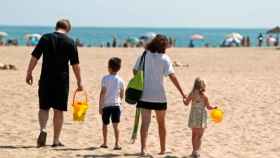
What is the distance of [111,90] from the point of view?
868 centimetres

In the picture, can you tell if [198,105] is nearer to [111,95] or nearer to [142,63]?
[142,63]

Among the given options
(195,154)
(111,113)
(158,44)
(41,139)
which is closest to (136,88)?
(158,44)

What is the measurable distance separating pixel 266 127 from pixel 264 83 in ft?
25.2

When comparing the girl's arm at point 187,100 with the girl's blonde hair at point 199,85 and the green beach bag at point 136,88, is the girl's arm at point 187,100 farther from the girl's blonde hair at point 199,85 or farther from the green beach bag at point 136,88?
the green beach bag at point 136,88

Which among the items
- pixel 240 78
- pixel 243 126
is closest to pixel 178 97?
pixel 243 126

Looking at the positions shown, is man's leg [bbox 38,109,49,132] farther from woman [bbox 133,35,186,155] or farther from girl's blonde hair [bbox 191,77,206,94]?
girl's blonde hair [bbox 191,77,206,94]

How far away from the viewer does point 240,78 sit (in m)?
20.8

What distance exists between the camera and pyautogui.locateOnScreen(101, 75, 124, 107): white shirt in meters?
8.66

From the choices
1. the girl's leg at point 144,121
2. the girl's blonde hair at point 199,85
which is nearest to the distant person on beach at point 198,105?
the girl's blonde hair at point 199,85

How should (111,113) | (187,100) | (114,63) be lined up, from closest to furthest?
(187,100), (114,63), (111,113)

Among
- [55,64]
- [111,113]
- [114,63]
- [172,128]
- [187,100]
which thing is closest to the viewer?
[187,100]

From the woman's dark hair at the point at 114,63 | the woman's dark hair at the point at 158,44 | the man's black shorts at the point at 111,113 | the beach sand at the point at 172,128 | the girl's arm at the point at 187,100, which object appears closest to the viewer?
the woman's dark hair at the point at 158,44

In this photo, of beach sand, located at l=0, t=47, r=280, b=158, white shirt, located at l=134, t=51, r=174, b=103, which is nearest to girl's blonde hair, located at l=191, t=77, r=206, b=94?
white shirt, located at l=134, t=51, r=174, b=103

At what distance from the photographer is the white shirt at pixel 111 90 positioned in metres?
8.66
